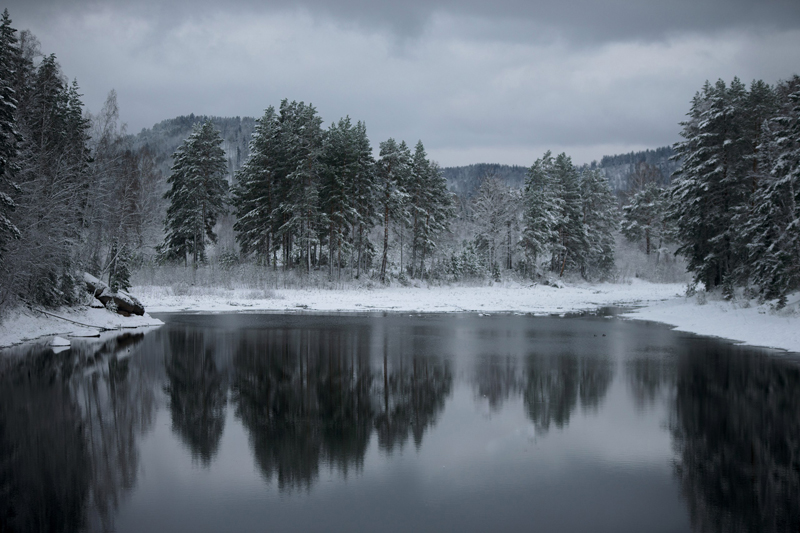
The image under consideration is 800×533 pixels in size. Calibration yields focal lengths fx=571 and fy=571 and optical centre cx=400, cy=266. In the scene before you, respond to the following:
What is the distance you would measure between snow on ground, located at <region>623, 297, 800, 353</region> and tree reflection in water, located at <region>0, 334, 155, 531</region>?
1935cm

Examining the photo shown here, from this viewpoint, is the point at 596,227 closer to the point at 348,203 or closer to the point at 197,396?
the point at 348,203

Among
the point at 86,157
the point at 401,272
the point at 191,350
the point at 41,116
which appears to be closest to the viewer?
the point at 191,350

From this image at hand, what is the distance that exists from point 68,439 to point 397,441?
518 centimetres

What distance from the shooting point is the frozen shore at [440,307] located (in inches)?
850

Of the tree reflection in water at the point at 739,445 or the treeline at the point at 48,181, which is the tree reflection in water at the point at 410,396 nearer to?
the tree reflection in water at the point at 739,445

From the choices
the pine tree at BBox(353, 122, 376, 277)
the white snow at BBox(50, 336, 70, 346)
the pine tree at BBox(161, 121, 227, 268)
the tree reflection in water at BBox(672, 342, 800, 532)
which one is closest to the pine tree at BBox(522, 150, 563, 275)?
the pine tree at BBox(353, 122, 376, 277)

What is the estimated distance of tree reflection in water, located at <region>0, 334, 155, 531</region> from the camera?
644cm

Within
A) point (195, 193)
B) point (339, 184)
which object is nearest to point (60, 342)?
point (339, 184)

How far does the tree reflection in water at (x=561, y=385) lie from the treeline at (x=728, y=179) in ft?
48.1

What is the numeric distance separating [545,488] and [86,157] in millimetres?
32058

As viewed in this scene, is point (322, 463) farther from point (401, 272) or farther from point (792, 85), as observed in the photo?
point (401, 272)

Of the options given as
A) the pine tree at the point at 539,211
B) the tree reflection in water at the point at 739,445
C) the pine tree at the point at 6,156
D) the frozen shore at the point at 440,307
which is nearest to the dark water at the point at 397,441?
the tree reflection in water at the point at 739,445

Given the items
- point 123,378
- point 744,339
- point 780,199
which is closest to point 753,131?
point 780,199

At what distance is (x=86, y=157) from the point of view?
3139 cm
